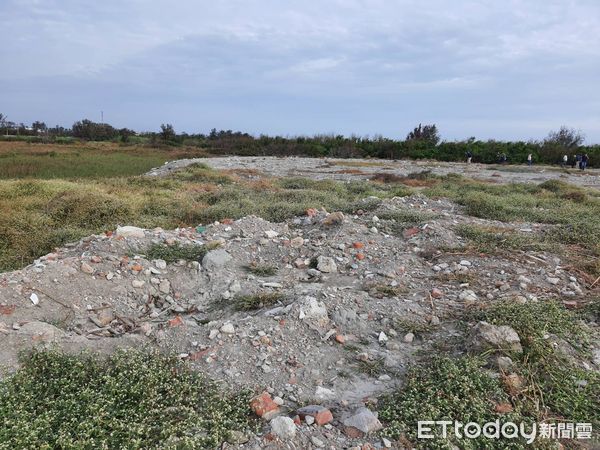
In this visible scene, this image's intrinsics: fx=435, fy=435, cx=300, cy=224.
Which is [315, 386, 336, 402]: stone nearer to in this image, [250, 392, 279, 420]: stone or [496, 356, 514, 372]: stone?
[250, 392, 279, 420]: stone

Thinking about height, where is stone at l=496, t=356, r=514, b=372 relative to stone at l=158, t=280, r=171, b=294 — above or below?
above

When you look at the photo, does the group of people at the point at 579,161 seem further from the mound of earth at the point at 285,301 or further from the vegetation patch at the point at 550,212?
Result: the mound of earth at the point at 285,301

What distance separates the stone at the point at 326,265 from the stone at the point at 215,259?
102 cm

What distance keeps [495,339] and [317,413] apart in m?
1.40

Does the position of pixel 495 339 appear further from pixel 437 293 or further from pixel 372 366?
pixel 437 293

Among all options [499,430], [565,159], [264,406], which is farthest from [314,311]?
[565,159]

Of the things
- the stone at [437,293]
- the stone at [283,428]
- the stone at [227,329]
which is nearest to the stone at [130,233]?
the stone at [227,329]

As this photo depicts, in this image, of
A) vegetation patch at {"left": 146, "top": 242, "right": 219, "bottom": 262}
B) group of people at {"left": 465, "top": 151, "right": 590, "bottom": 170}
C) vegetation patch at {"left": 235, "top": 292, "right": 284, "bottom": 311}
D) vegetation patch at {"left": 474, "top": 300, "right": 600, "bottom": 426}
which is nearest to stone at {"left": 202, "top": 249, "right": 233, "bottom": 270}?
vegetation patch at {"left": 146, "top": 242, "right": 219, "bottom": 262}

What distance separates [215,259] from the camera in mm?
4801

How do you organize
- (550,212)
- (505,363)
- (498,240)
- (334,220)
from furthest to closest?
(550,212) → (334,220) → (498,240) → (505,363)

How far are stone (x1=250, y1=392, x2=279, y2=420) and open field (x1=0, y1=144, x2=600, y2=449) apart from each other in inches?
0.5

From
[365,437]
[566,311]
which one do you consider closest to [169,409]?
[365,437]

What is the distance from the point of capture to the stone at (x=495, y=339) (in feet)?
9.78

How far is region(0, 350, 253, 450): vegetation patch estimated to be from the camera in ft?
7.28
